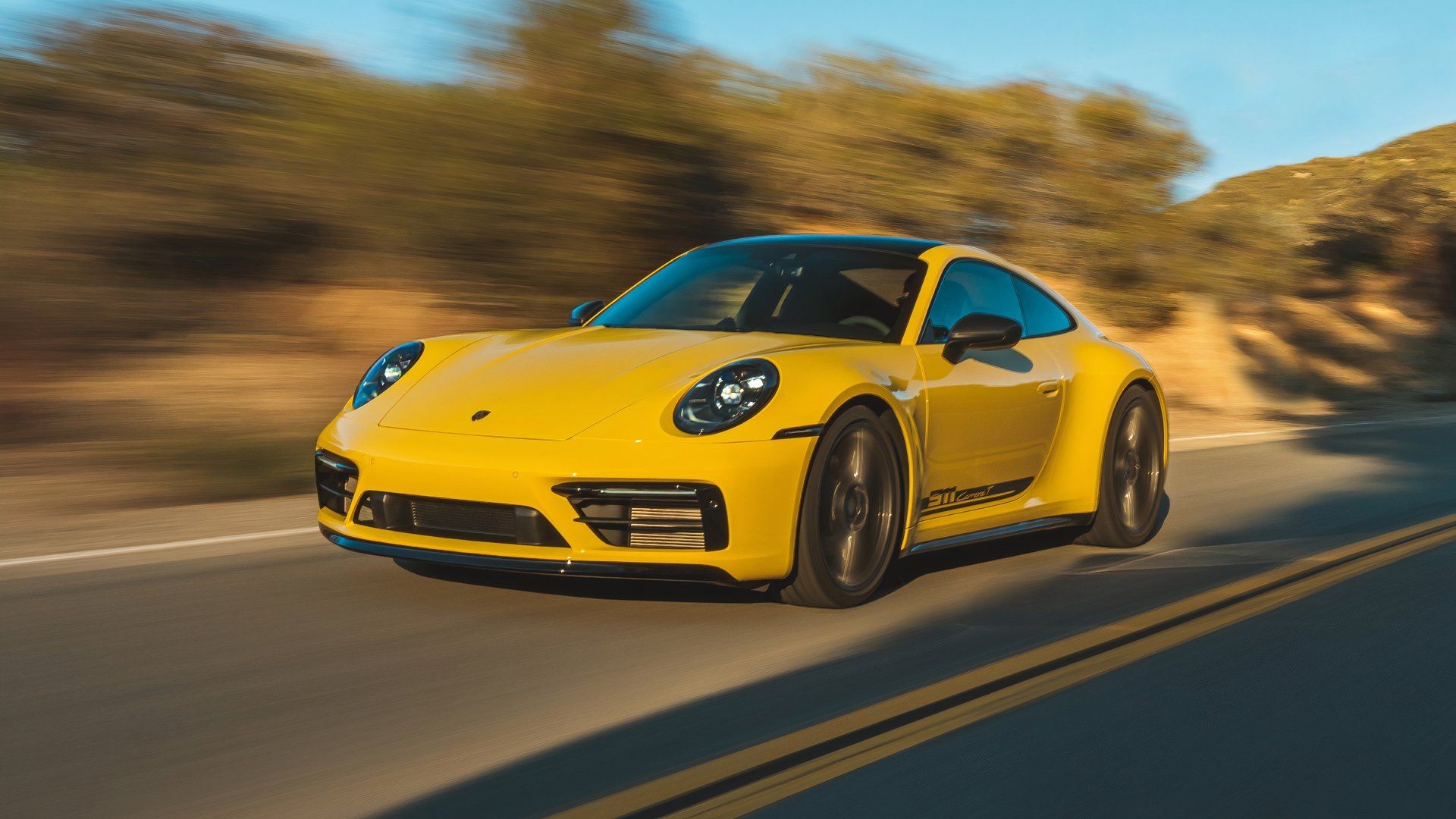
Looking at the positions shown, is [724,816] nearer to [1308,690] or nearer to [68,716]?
[68,716]

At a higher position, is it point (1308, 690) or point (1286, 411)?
point (1308, 690)

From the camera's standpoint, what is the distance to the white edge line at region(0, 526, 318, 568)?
6527mm

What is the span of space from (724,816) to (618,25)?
38.3 ft

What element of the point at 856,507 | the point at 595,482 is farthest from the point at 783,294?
the point at 595,482

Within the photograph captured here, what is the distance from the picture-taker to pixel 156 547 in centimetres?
686

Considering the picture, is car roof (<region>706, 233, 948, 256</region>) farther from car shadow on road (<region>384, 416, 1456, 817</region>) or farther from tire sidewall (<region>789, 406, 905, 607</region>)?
car shadow on road (<region>384, 416, 1456, 817</region>)

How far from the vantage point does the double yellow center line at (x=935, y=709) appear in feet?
11.9

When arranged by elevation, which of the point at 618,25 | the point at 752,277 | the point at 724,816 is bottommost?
the point at 724,816

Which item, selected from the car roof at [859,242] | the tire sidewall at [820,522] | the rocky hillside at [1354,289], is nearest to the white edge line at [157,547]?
the car roof at [859,242]

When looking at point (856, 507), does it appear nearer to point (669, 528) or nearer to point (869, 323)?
point (669, 528)

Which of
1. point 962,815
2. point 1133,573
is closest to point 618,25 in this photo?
point 1133,573

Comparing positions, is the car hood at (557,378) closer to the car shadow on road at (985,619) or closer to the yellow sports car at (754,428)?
the yellow sports car at (754,428)

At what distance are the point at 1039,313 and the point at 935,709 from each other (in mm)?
3198

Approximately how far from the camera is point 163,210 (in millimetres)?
12461
